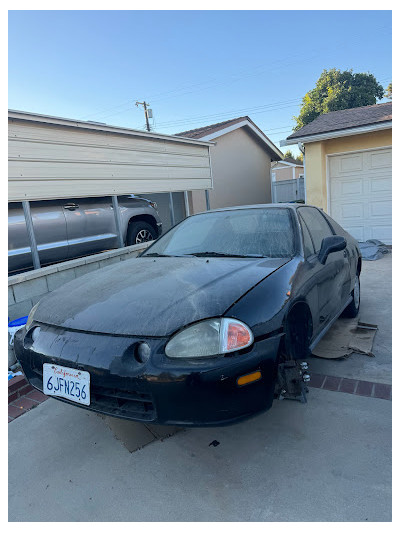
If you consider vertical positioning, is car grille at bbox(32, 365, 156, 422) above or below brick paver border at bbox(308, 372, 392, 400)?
above

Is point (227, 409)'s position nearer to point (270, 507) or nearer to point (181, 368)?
point (181, 368)

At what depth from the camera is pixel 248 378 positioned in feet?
5.83

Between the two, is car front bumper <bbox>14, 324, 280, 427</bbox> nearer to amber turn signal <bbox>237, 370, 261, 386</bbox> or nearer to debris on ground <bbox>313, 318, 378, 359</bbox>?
amber turn signal <bbox>237, 370, 261, 386</bbox>

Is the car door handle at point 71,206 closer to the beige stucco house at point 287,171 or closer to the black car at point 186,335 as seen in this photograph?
the black car at point 186,335

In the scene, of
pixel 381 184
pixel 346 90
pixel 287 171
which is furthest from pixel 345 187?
pixel 287 171

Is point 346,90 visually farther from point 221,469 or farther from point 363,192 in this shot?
point 221,469

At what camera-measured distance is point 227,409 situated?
1749mm

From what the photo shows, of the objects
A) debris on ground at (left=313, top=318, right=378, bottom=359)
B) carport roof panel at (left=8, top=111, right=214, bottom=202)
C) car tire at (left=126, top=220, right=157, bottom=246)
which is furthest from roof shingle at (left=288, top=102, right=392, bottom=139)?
debris on ground at (left=313, top=318, right=378, bottom=359)

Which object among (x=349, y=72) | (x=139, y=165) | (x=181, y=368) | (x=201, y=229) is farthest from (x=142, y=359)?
(x=349, y=72)

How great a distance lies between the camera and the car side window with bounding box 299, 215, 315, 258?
272 centimetres

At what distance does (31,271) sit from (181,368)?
3034 millimetres

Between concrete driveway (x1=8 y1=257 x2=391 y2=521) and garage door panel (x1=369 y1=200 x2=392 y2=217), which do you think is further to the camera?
garage door panel (x1=369 y1=200 x2=392 y2=217)

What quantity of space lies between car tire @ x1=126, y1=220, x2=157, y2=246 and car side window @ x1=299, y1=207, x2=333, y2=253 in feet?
10.9

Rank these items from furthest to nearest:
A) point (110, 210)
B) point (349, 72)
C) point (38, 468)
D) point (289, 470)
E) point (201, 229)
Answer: point (349, 72), point (110, 210), point (201, 229), point (38, 468), point (289, 470)
